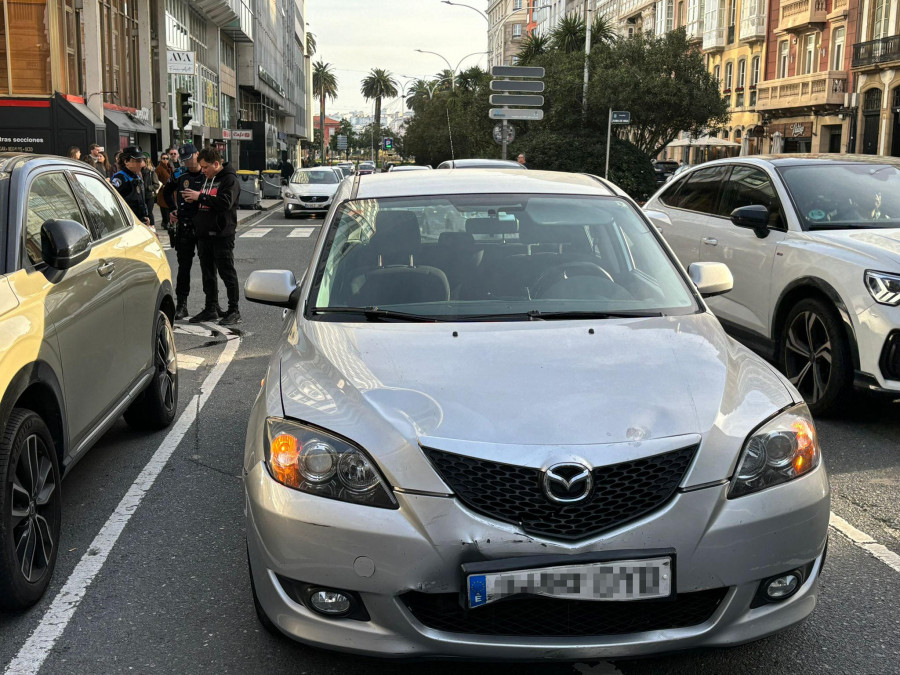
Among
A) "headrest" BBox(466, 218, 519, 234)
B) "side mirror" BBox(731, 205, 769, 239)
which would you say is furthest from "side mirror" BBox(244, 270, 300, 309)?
"side mirror" BBox(731, 205, 769, 239)

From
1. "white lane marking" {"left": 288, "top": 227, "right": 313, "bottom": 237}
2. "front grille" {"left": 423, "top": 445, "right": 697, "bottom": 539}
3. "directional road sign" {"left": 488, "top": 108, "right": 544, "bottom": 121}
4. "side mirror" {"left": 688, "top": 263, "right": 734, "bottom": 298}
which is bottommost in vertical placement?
"white lane marking" {"left": 288, "top": 227, "right": 313, "bottom": 237}

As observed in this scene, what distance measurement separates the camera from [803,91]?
2051 inches

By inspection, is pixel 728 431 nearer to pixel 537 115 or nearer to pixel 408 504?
pixel 408 504

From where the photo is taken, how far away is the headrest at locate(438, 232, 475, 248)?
4.22 meters

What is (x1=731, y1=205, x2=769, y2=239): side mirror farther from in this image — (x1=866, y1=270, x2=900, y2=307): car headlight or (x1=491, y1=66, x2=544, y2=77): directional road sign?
(x1=491, y1=66, x2=544, y2=77): directional road sign

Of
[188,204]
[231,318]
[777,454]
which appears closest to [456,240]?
[777,454]

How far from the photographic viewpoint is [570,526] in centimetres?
271

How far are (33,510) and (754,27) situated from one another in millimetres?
61167

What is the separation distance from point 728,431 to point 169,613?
205 cm

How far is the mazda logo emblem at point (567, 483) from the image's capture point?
8.83 ft

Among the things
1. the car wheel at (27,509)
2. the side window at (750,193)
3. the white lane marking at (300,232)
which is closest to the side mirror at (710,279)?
the car wheel at (27,509)

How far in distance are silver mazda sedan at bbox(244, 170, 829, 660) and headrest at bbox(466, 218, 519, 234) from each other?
0.94 meters

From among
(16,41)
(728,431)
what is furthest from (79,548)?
(16,41)

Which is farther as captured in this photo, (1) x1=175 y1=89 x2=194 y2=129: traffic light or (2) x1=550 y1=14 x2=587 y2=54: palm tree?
(2) x1=550 y1=14 x2=587 y2=54: palm tree
